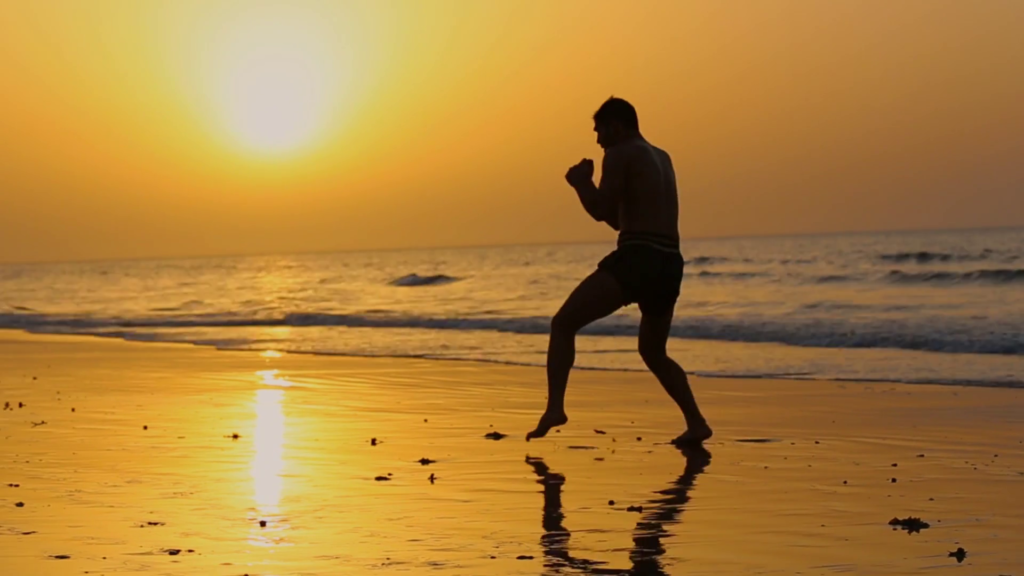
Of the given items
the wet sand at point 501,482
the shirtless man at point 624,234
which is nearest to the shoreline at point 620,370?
the wet sand at point 501,482

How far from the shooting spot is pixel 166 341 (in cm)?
2036

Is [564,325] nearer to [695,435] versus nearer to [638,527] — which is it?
[695,435]

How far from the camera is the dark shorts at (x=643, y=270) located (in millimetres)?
7316

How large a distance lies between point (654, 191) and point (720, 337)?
429 inches

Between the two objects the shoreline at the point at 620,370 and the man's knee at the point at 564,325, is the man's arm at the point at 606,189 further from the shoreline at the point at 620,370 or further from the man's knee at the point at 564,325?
the shoreline at the point at 620,370

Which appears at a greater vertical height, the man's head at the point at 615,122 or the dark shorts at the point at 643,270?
the man's head at the point at 615,122

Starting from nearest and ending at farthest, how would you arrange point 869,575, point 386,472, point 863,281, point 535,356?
point 869,575
point 386,472
point 535,356
point 863,281

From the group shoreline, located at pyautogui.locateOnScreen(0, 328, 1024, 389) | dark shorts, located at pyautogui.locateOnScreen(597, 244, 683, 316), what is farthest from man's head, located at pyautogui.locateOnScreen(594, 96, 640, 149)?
shoreline, located at pyautogui.locateOnScreen(0, 328, 1024, 389)

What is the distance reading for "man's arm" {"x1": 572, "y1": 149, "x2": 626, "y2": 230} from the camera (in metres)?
7.35

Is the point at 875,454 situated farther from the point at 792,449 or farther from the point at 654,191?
the point at 654,191

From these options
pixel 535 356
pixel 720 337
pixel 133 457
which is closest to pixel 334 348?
pixel 535 356

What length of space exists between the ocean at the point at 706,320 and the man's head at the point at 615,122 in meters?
5.60

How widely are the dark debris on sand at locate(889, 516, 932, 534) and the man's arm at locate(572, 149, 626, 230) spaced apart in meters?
2.52

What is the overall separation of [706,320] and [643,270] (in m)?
13.5
